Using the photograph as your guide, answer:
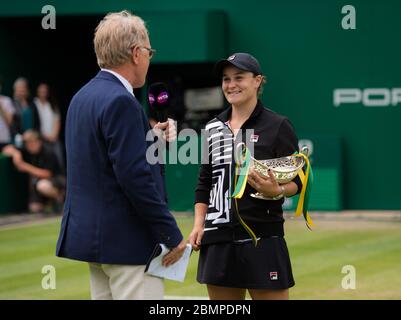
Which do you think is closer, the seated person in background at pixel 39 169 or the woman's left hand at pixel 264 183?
the woman's left hand at pixel 264 183

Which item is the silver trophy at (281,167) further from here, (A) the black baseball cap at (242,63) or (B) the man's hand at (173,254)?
(B) the man's hand at (173,254)

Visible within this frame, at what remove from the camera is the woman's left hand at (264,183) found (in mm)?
5164

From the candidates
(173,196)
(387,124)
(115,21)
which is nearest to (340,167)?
(387,124)

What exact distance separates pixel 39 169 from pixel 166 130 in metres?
10.6

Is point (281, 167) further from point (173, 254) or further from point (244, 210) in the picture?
point (173, 254)

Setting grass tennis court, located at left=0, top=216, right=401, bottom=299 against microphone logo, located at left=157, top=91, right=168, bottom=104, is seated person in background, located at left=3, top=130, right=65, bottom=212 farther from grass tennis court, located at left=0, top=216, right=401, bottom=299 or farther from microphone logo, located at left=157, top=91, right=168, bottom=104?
microphone logo, located at left=157, top=91, right=168, bottom=104

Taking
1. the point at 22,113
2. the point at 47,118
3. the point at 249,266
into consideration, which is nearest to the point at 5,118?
the point at 22,113

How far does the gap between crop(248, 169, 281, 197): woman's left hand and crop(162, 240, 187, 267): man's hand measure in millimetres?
623

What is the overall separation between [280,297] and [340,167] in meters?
10.1

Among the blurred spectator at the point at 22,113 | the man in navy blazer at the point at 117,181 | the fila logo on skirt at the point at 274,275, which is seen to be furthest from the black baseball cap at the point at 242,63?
the blurred spectator at the point at 22,113

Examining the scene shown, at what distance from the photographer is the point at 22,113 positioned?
15.9 m

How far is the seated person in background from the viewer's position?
15391 millimetres

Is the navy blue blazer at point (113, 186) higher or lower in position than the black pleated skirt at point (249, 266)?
higher
